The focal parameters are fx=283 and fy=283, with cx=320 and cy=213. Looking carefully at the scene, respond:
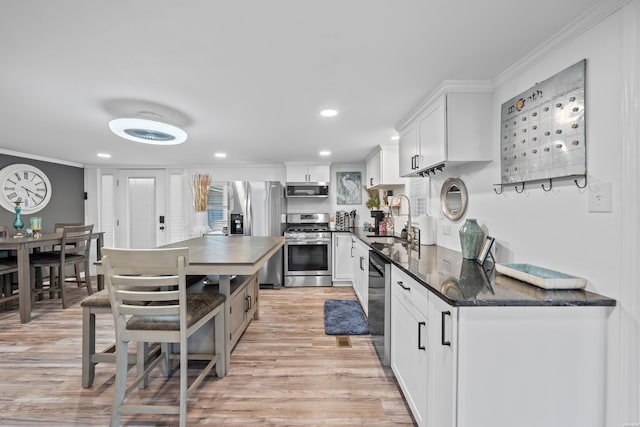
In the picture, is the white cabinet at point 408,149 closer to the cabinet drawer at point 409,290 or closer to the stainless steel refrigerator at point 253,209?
the cabinet drawer at point 409,290

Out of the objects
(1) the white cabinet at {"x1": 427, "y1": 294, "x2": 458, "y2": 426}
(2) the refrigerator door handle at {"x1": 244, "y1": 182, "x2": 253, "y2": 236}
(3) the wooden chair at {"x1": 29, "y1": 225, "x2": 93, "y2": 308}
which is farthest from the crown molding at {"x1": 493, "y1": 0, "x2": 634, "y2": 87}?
(3) the wooden chair at {"x1": 29, "y1": 225, "x2": 93, "y2": 308}

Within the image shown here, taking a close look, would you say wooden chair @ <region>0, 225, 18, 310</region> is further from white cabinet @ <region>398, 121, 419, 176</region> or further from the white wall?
the white wall

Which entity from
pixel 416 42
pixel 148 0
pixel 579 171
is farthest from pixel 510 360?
pixel 148 0

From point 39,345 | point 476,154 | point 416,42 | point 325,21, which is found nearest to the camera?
point 325,21

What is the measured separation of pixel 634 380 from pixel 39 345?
4253 mm

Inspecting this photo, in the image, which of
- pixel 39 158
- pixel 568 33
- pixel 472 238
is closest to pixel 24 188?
pixel 39 158

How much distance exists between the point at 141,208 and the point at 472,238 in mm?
6161

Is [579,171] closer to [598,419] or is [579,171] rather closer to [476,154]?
[476,154]

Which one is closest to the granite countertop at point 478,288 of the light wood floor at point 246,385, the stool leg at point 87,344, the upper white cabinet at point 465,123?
the upper white cabinet at point 465,123

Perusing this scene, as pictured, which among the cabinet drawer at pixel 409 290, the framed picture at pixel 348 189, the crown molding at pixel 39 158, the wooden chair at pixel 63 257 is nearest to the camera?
the cabinet drawer at pixel 409 290

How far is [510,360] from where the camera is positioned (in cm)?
120

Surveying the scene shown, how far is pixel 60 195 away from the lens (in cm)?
530

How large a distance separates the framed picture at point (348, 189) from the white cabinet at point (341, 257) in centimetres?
99

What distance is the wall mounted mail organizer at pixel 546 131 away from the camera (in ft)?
4.54
